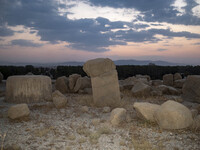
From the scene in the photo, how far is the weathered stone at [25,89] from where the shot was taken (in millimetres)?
7848

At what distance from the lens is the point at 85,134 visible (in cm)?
466

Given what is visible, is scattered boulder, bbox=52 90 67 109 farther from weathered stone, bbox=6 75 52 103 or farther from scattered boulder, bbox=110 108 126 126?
scattered boulder, bbox=110 108 126 126

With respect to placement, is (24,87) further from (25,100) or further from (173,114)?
(173,114)

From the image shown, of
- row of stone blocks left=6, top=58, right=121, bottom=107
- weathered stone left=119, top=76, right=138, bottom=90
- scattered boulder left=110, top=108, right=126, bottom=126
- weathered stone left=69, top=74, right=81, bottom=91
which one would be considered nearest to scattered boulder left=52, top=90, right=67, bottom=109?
row of stone blocks left=6, top=58, right=121, bottom=107

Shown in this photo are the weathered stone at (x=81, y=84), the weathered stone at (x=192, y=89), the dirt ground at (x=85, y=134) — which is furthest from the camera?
the weathered stone at (x=81, y=84)

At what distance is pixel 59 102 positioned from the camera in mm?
7230

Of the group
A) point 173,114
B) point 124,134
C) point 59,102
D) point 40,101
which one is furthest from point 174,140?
point 40,101

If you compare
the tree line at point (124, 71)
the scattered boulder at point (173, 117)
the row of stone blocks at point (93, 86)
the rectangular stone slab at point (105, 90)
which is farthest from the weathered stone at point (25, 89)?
the tree line at point (124, 71)

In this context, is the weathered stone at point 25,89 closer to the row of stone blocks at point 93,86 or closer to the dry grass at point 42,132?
the row of stone blocks at point 93,86

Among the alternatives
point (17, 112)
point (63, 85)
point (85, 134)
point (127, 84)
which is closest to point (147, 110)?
point (85, 134)

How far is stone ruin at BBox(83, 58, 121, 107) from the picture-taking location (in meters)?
7.43

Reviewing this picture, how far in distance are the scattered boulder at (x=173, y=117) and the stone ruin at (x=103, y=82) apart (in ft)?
9.05

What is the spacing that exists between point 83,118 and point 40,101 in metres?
2.67

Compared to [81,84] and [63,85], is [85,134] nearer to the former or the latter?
[81,84]
